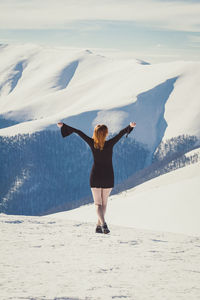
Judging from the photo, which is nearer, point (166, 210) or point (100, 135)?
point (100, 135)

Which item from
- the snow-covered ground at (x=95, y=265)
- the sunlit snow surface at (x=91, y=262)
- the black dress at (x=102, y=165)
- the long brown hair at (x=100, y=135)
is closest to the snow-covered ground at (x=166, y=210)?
the sunlit snow surface at (x=91, y=262)

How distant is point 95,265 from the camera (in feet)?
26.4

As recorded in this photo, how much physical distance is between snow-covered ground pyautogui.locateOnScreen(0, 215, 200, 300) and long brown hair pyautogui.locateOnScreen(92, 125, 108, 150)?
8.10ft

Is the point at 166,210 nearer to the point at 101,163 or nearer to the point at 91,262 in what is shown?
the point at 101,163

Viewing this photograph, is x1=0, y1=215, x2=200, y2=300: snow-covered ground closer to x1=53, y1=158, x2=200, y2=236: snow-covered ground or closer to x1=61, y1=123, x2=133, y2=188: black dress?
x1=61, y1=123, x2=133, y2=188: black dress

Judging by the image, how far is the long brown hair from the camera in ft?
37.3

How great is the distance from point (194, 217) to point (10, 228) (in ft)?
30.5

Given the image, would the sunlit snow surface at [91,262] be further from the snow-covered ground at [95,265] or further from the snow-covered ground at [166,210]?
the snow-covered ground at [166,210]

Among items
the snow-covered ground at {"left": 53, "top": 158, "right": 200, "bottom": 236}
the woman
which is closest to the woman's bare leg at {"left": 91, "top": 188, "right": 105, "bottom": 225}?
the woman

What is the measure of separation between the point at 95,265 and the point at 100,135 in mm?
4248

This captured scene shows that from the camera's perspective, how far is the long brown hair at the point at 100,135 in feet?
37.3

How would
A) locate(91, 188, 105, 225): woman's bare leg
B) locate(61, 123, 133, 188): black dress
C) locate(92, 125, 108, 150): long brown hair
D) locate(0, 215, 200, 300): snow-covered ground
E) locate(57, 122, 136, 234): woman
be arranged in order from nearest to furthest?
locate(0, 215, 200, 300): snow-covered ground
locate(92, 125, 108, 150): long brown hair
locate(57, 122, 136, 234): woman
locate(61, 123, 133, 188): black dress
locate(91, 188, 105, 225): woman's bare leg

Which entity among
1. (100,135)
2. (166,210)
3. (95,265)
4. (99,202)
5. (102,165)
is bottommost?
(95,265)

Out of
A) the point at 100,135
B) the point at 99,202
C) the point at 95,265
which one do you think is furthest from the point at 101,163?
the point at 95,265
